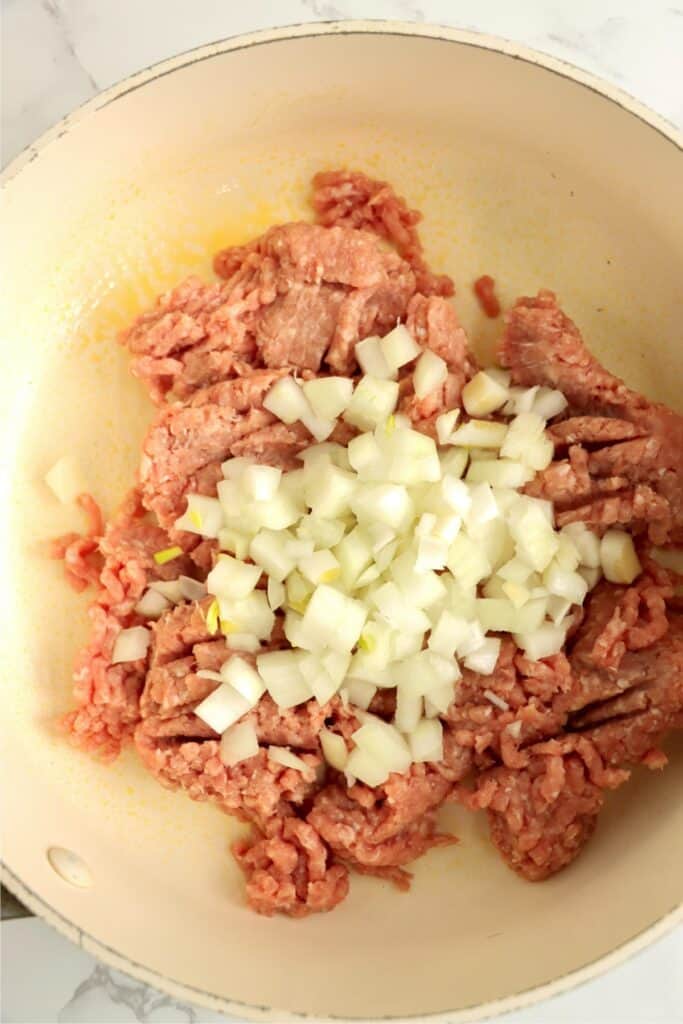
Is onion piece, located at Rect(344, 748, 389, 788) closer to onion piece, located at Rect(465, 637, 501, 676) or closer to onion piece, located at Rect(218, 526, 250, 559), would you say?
onion piece, located at Rect(465, 637, 501, 676)

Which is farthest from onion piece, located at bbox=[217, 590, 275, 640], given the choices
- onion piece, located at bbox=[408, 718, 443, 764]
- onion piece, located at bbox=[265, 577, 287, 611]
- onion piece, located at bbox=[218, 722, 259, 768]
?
onion piece, located at bbox=[408, 718, 443, 764]

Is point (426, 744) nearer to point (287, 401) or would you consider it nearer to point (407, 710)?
point (407, 710)

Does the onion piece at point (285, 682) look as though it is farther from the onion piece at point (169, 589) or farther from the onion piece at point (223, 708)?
the onion piece at point (169, 589)

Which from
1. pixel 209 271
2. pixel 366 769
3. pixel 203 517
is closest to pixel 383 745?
pixel 366 769

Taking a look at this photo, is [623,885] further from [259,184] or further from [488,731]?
[259,184]

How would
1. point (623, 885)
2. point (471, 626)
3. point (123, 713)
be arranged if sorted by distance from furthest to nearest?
point (123, 713)
point (471, 626)
point (623, 885)

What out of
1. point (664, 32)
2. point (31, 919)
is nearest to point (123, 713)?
point (31, 919)
